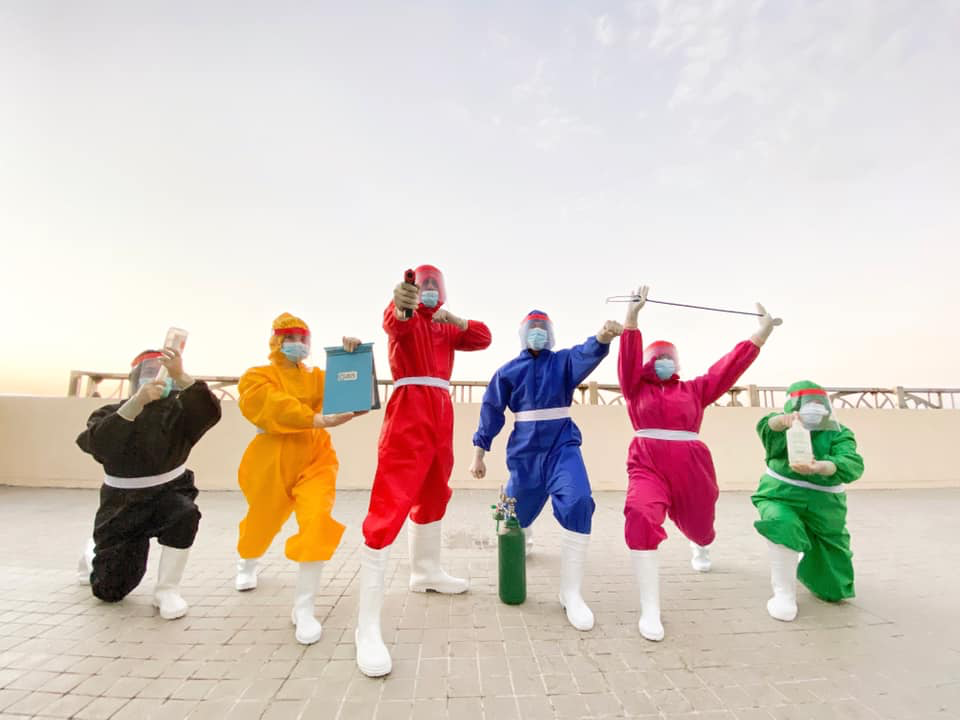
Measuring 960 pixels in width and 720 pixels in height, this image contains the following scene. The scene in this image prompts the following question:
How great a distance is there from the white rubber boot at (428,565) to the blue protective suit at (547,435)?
0.61 metres

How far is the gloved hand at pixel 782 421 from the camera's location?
9.45 ft

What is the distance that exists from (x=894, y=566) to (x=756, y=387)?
17.0ft

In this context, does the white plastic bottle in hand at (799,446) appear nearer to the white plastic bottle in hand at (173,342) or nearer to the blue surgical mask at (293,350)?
the blue surgical mask at (293,350)

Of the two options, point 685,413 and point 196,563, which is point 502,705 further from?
point 196,563

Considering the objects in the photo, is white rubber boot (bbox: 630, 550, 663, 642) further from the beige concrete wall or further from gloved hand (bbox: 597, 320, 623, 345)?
the beige concrete wall

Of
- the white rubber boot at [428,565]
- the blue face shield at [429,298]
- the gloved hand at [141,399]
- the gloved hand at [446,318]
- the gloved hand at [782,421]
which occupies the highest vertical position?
the blue face shield at [429,298]

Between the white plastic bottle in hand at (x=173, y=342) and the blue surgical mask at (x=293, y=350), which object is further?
the blue surgical mask at (x=293, y=350)

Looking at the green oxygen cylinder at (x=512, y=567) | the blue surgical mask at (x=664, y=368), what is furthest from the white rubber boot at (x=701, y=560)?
the green oxygen cylinder at (x=512, y=567)

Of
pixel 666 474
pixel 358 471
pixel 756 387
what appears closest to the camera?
pixel 666 474

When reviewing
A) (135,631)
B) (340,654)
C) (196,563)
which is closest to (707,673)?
(340,654)

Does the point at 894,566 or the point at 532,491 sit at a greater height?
the point at 532,491

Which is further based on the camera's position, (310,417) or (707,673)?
(310,417)

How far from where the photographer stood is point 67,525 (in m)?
5.17

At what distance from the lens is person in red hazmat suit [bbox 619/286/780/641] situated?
287 cm
